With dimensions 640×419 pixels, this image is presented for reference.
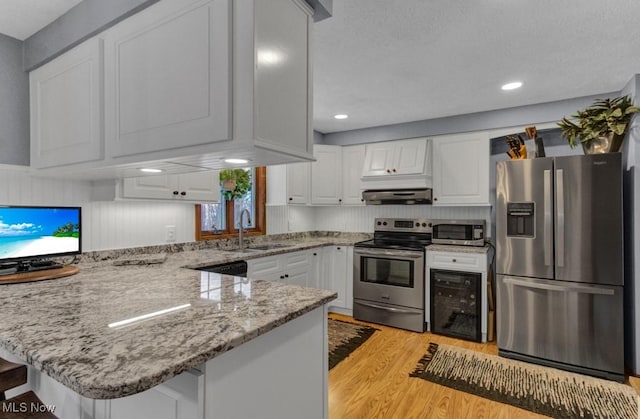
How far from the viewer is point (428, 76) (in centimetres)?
259

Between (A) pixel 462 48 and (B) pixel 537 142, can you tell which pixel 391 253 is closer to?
(B) pixel 537 142

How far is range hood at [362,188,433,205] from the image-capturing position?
12.0 ft

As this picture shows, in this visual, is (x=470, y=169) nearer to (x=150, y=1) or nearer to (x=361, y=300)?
(x=361, y=300)

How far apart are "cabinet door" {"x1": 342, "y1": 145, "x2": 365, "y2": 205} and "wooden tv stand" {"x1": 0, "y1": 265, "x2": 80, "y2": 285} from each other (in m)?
3.03

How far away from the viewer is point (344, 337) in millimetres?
3234

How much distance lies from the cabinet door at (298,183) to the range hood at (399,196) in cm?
74

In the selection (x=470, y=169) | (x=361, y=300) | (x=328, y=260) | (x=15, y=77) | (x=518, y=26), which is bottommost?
(x=361, y=300)

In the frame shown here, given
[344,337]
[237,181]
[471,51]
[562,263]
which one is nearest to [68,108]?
[237,181]

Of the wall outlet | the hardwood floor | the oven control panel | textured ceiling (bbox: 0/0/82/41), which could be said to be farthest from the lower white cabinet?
textured ceiling (bbox: 0/0/82/41)

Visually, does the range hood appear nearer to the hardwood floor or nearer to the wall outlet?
the hardwood floor

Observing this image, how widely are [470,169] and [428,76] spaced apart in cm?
134

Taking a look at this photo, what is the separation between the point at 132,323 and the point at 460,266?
2.97 m

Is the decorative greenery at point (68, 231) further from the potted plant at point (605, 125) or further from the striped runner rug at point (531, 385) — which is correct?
the potted plant at point (605, 125)

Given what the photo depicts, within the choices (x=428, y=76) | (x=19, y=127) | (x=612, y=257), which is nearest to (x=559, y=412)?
(x=612, y=257)
